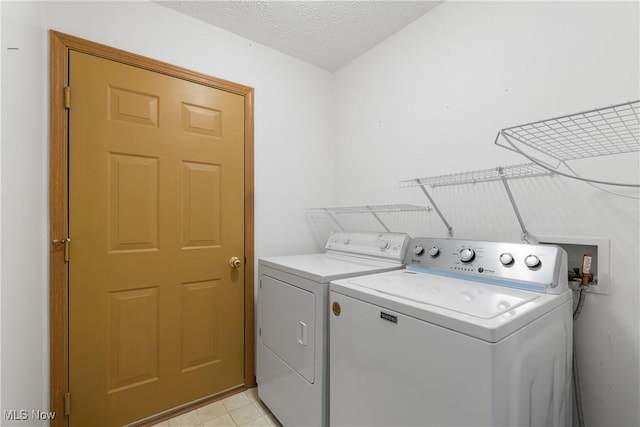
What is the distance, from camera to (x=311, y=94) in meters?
2.47

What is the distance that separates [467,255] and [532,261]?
26 centimetres

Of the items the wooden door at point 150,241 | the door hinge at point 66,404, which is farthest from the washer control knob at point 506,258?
the door hinge at point 66,404

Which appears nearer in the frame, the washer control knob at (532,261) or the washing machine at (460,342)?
the washing machine at (460,342)

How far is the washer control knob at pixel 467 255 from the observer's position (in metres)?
1.34

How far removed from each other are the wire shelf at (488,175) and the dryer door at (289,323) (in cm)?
93

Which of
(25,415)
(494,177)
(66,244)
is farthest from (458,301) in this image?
(66,244)

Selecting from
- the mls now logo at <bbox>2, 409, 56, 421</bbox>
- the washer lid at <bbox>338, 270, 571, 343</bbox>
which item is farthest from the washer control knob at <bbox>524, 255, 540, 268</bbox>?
the mls now logo at <bbox>2, 409, 56, 421</bbox>

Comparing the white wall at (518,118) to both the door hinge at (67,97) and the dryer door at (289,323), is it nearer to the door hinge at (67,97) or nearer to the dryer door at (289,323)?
the dryer door at (289,323)

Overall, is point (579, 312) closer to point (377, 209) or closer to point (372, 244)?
point (372, 244)

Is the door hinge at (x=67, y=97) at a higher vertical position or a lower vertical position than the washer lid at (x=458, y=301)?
higher

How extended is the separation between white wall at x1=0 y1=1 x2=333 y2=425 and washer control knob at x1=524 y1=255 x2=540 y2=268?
1.56 metres

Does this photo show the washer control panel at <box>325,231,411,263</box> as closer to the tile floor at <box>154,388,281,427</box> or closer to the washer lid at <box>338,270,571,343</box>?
the washer lid at <box>338,270,571,343</box>

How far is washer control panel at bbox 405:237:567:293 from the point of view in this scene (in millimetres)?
1106

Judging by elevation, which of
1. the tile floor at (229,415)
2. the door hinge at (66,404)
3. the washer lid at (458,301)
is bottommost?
the tile floor at (229,415)
